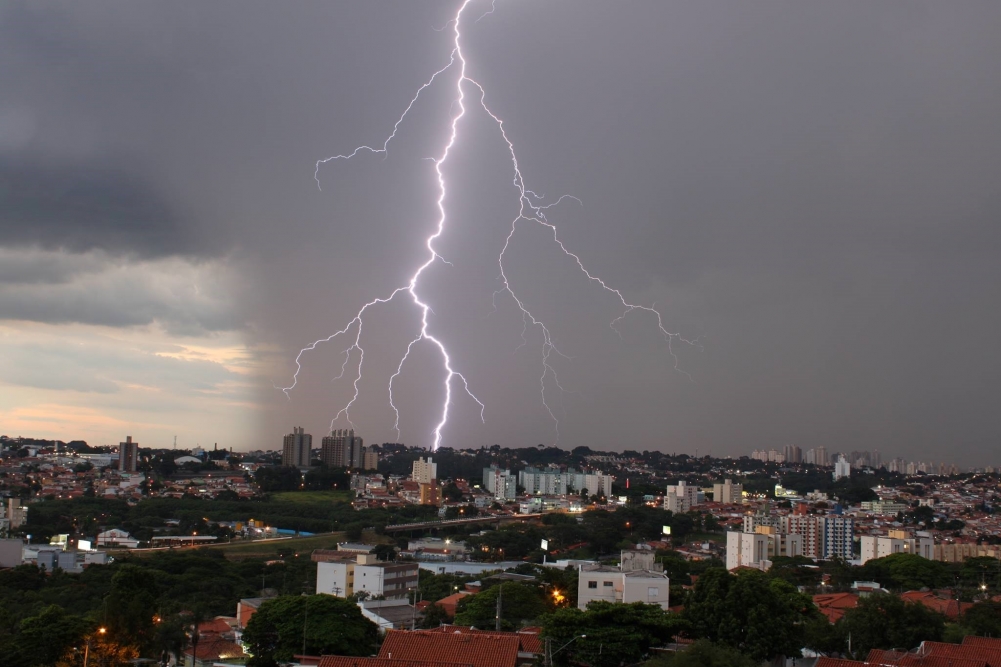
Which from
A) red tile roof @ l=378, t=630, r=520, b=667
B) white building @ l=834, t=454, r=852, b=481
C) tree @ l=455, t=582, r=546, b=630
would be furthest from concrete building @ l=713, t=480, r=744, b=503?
red tile roof @ l=378, t=630, r=520, b=667

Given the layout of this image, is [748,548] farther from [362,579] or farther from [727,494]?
[727,494]

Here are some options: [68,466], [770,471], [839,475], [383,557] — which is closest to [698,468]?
[770,471]

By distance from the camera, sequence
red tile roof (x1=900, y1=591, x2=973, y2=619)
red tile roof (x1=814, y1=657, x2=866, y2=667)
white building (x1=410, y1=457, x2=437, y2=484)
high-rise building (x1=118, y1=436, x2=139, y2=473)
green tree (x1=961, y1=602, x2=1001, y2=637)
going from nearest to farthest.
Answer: red tile roof (x1=814, y1=657, x2=866, y2=667), green tree (x1=961, y1=602, x2=1001, y2=637), red tile roof (x1=900, y1=591, x2=973, y2=619), high-rise building (x1=118, y1=436, x2=139, y2=473), white building (x1=410, y1=457, x2=437, y2=484)

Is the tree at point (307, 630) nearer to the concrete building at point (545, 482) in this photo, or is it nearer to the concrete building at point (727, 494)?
the concrete building at point (727, 494)

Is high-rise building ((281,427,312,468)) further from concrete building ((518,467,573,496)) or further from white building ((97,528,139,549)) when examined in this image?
white building ((97,528,139,549))

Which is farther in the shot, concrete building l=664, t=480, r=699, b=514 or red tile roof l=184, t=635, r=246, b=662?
concrete building l=664, t=480, r=699, b=514

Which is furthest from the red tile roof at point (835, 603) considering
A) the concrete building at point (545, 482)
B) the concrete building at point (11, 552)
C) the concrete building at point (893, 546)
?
the concrete building at point (545, 482)
